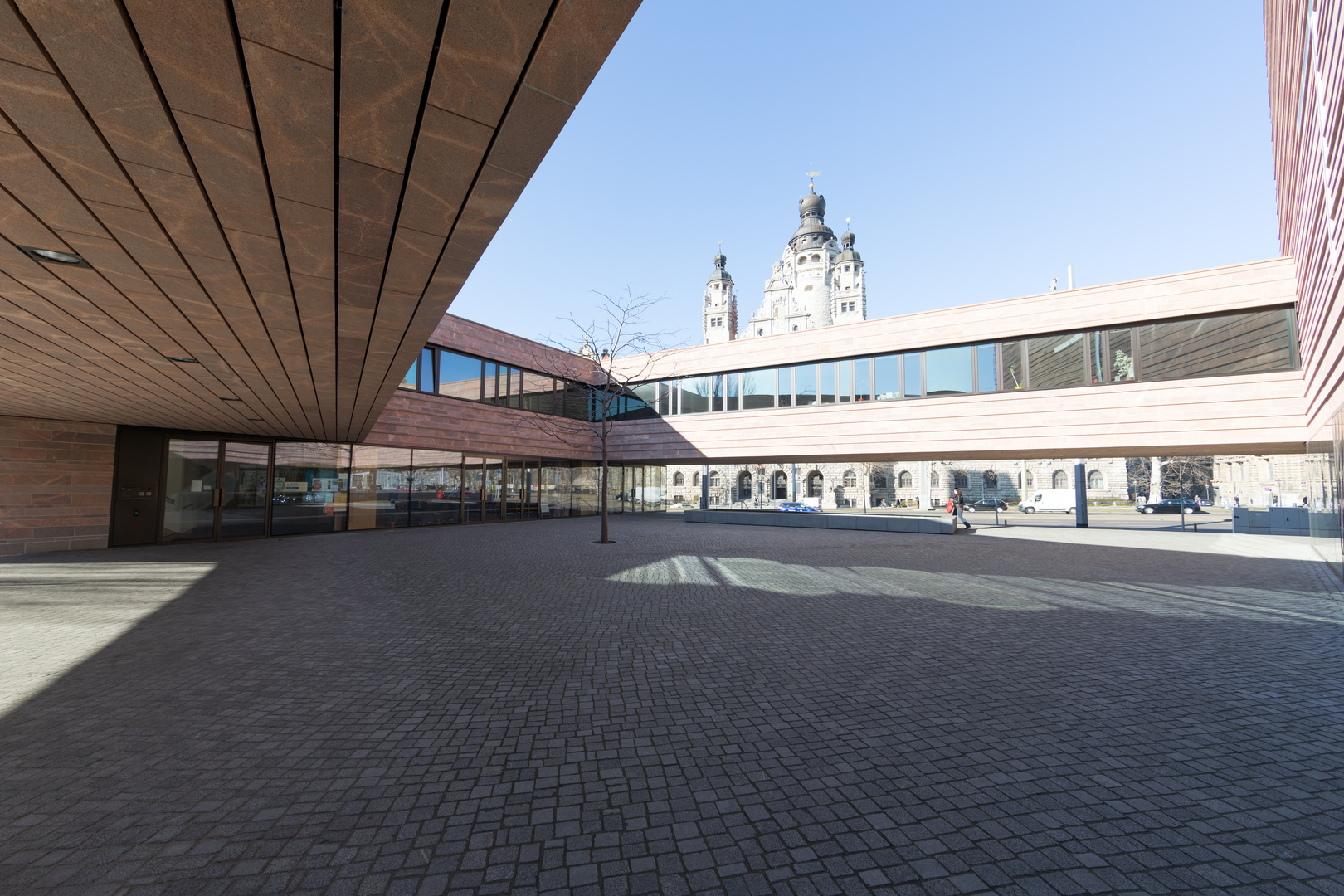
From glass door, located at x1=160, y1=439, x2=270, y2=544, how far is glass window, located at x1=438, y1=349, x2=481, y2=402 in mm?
5856

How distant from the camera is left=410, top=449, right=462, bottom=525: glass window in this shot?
19.4m

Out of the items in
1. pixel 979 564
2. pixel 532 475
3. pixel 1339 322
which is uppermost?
pixel 1339 322

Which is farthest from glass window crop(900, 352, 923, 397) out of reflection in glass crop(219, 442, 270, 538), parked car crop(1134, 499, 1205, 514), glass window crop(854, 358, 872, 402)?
parked car crop(1134, 499, 1205, 514)

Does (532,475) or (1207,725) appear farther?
(532,475)

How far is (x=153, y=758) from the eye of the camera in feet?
10.9

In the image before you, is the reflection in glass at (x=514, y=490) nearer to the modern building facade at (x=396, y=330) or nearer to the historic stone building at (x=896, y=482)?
the modern building facade at (x=396, y=330)

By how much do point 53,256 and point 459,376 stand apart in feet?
55.5

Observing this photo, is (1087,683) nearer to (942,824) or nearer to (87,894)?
(942,824)

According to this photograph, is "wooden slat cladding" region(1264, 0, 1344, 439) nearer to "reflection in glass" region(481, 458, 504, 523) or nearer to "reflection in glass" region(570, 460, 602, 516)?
"reflection in glass" region(481, 458, 504, 523)

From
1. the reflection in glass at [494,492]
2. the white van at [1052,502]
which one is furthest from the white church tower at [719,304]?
the reflection in glass at [494,492]

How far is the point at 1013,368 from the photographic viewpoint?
60.8 ft

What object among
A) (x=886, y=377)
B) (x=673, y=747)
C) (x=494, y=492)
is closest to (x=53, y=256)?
(x=673, y=747)

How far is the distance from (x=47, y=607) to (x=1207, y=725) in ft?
40.8

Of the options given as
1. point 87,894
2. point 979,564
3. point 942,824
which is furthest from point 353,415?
point 979,564
